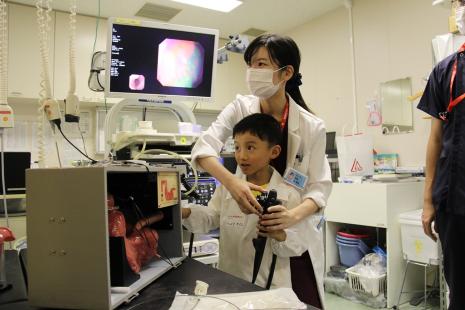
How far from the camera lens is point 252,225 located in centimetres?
102

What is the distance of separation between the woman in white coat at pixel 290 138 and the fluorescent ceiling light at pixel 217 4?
109 inches

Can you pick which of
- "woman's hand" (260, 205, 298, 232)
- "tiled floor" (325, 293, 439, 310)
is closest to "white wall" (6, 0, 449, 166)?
"tiled floor" (325, 293, 439, 310)

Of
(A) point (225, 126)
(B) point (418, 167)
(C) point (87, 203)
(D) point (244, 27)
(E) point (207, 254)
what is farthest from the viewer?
(D) point (244, 27)

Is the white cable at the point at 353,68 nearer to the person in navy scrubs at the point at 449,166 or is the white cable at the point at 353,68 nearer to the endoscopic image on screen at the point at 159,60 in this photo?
the person in navy scrubs at the point at 449,166

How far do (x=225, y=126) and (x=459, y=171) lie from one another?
37.7 inches

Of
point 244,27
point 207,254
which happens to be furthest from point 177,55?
point 244,27

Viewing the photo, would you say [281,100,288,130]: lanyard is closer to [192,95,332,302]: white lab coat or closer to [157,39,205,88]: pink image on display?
[192,95,332,302]: white lab coat

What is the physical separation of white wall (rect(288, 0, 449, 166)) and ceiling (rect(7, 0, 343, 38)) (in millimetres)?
177

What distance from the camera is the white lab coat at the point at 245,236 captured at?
0.98 m

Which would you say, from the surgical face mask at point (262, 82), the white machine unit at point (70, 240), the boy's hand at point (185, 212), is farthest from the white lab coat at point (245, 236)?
the white machine unit at point (70, 240)

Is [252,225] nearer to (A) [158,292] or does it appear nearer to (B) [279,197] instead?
(B) [279,197]

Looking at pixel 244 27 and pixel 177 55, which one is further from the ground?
pixel 244 27

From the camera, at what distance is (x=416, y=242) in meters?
2.39

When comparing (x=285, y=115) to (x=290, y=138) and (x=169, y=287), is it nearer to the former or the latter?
(x=290, y=138)
